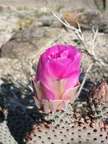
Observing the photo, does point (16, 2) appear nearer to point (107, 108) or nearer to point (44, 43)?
point (44, 43)

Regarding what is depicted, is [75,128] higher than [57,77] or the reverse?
the reverse

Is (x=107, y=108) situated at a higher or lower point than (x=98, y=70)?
higher

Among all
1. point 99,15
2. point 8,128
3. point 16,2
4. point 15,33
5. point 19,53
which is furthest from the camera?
point 16,2

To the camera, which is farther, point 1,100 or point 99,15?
point 99,15

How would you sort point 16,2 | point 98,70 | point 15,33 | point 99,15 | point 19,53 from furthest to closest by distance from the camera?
point 16,2, point 99,15, point 15,33, point 19,53, point 98,70

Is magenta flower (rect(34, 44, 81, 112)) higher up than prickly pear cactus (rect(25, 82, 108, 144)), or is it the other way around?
magenta flower (rect(34, 44, 81, 112))

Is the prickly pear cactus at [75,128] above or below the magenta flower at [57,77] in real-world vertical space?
below

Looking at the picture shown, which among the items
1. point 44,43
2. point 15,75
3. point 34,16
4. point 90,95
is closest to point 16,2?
point 34,16
